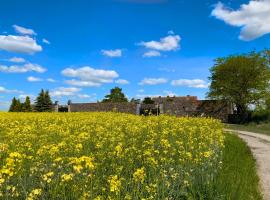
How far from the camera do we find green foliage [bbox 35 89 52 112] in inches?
2923

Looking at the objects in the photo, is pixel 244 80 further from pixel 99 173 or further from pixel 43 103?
pixel 99 173

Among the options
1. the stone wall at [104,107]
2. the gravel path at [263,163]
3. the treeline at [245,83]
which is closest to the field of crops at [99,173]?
the gravel path at [263,163]

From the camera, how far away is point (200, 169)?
9.56 metres

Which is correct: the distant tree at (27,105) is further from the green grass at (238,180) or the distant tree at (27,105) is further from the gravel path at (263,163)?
the green grass at (238,180)

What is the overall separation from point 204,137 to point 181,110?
4842 centimetres

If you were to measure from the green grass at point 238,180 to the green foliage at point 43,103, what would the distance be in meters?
61.3

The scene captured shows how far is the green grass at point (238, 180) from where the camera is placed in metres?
8.69

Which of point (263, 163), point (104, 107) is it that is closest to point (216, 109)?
point (104, 107)

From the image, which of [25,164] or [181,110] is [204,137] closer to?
[25,164]

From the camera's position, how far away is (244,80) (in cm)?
5391

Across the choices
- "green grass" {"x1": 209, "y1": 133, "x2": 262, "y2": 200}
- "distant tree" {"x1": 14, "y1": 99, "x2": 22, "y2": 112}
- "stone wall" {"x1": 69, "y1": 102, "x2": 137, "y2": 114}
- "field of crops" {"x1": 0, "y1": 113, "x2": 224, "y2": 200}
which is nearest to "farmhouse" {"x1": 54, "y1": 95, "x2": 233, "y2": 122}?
"stone wall" {"x1": 69, "y1": 102, "x2": 137, "y2": 114}

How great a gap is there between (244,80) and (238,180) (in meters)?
45.5

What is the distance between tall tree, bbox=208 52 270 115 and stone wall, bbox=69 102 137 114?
13.6 metres

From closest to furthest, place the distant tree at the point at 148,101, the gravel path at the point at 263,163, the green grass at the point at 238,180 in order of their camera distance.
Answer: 1. the green grass at the point at 238,180
2. the gravel path at the point at 263,163
3. the distant tree at the point at 148,101
